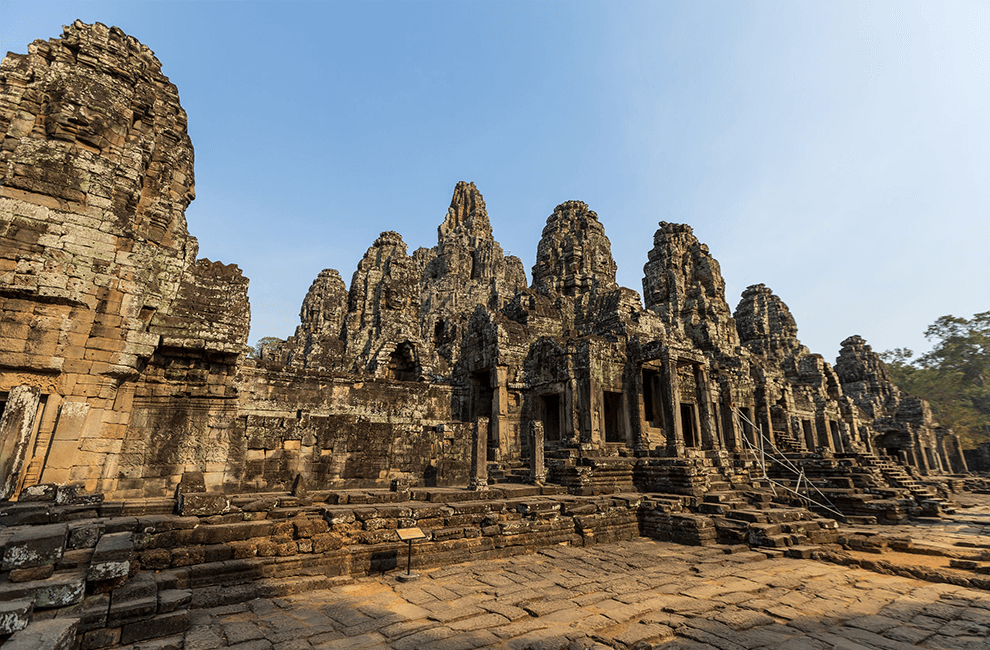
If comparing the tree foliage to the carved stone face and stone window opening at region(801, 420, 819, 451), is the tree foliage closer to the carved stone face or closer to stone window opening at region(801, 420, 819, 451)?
stone window opening at region(801, 420, 819, 451)

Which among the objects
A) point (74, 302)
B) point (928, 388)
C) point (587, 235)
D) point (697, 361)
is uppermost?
point (587, 235)

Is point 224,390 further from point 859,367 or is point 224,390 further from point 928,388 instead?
point 928,388

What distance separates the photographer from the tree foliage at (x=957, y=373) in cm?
5157

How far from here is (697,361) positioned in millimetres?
18438

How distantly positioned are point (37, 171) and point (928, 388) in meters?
80.1

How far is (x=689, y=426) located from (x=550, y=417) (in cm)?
859

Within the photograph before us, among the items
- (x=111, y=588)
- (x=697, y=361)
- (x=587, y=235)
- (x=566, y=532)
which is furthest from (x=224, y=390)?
(x=587, y=235)

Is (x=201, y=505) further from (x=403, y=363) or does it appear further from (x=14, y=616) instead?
(x=403, y=363)

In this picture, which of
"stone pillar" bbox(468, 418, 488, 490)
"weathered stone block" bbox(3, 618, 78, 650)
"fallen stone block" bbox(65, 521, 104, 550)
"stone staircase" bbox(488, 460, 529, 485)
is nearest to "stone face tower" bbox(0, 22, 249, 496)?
"fallen stone block" bbox(65, 521, 104, 550)

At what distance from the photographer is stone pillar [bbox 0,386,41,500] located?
5.63 metres

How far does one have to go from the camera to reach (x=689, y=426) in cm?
2303

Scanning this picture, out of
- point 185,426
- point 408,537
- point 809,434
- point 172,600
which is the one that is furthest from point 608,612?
point 809,434

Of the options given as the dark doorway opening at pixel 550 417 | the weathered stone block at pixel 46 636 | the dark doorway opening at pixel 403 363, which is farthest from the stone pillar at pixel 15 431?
the dark doorway opening at pixel 550 417

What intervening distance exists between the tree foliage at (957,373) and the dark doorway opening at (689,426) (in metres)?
46.4
